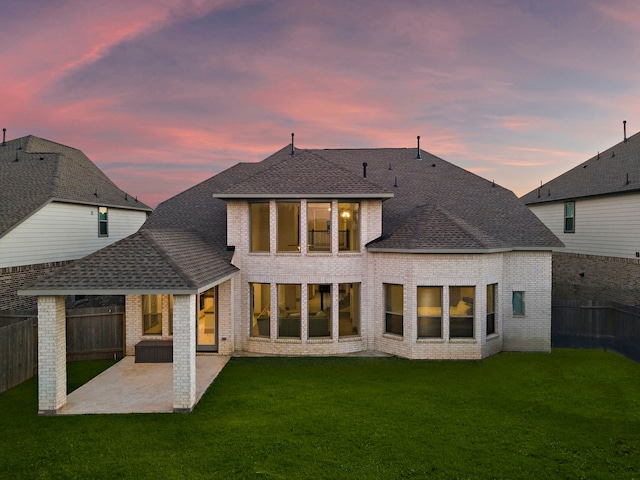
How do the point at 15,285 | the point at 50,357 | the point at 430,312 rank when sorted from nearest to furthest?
the point at 50,357 → the point at 430,312 → the point at 15,285

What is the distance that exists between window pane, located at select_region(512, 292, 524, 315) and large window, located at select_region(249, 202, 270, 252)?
1034cm

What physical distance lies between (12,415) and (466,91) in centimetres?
2474

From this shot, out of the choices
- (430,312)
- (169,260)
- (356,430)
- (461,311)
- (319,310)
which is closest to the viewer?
(356,430)

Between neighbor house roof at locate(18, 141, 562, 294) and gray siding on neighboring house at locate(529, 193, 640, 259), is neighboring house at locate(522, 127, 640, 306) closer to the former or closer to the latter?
gray siding on neighboring house at locate(529, 193, 640, 259)

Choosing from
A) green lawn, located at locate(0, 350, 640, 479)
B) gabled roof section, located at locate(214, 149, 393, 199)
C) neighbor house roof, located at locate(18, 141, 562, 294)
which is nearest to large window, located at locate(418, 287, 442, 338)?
neighbor house roof, located at locate(18, 141, 562, 294)

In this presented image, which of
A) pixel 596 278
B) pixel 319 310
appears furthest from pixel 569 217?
pixel 319 310

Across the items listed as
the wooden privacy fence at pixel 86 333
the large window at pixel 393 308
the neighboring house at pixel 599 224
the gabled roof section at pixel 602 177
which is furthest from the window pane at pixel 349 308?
the gabled roof section at pixel 602 177

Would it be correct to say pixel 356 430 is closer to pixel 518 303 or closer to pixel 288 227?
pixel 288 227

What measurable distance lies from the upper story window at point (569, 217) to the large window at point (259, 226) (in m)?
19.3

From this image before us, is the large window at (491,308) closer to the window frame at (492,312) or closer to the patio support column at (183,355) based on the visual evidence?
the window frame at (492,312)

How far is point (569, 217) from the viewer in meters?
22.9

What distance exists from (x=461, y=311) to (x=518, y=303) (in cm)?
339

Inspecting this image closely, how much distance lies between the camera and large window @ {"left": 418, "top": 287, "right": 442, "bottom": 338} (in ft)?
44.0

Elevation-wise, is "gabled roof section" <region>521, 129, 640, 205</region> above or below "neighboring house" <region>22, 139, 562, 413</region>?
above
